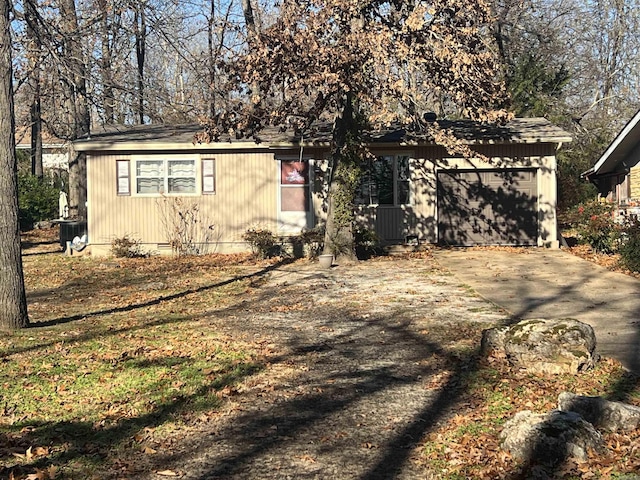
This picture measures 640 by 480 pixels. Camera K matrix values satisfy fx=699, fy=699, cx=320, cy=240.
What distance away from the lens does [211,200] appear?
1998cm

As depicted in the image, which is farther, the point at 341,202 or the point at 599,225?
the point at 599,225

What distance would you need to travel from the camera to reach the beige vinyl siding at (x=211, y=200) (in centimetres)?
1992

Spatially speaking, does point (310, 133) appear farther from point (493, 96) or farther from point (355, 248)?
point (493, 96)

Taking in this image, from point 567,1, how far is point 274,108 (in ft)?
75.2

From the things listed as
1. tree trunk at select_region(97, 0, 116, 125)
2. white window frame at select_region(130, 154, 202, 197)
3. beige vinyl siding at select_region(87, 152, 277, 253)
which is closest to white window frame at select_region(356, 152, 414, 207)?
beige vinyl siding at select_region(87, 152, 277, 253)

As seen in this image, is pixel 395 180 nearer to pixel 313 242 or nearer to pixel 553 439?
pixel 313 242

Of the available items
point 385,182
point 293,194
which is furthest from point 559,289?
point 293,194

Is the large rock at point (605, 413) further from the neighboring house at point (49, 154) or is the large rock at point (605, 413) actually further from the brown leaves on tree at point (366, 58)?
the neighboring house at point (49, 154)

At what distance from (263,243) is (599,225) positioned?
8500mm

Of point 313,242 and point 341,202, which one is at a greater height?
point 341,202

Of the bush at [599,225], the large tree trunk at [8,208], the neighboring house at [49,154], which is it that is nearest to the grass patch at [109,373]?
the large tree trunk at [8,208]

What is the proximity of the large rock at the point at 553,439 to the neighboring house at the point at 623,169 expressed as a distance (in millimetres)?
14067

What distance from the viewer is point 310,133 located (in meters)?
19.4

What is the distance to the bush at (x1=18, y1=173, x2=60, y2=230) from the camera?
99.6 ft
